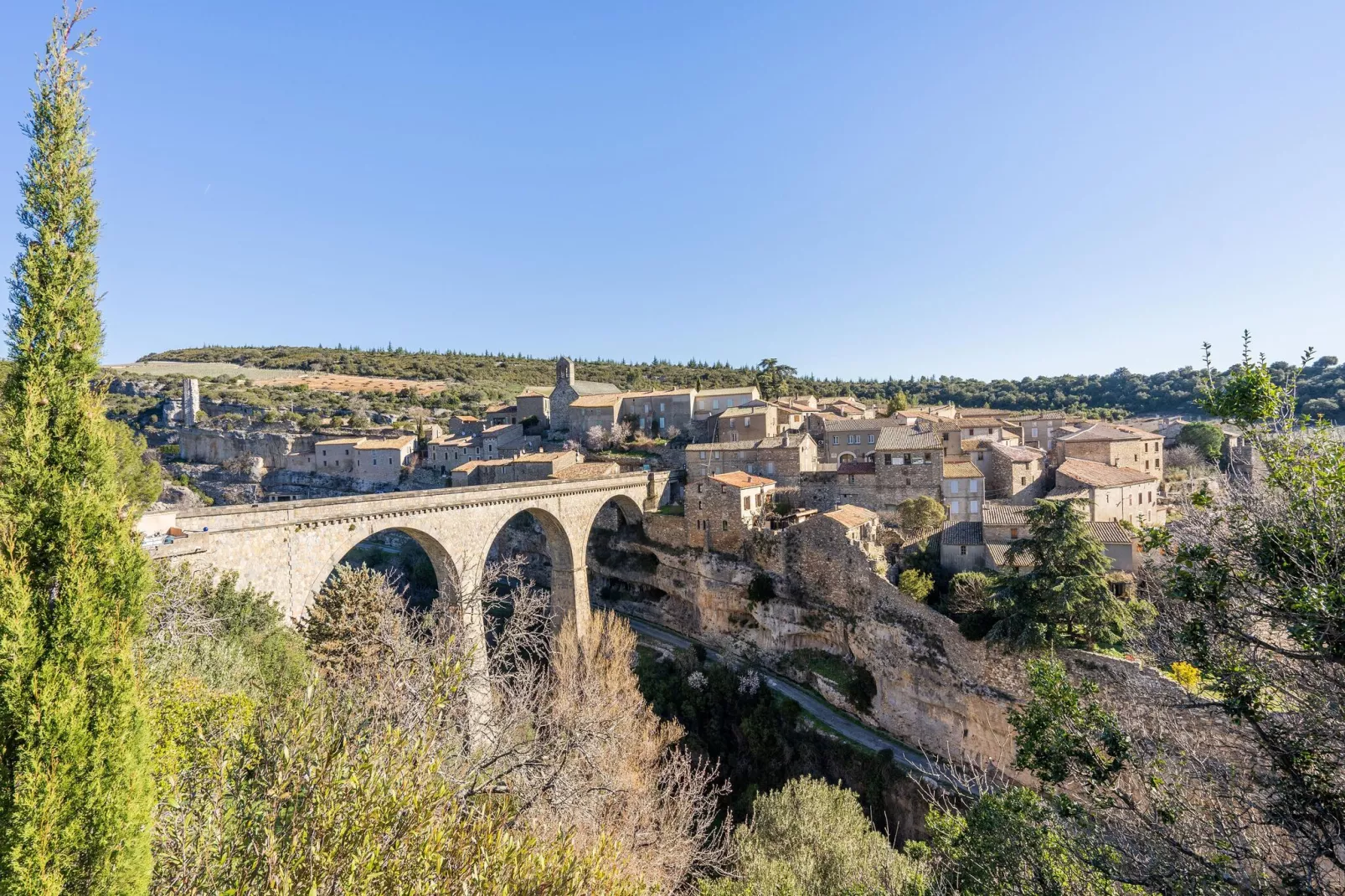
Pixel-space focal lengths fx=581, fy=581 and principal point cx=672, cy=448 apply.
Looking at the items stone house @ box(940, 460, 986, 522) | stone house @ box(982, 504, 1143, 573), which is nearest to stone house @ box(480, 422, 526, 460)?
stone house @ box(940, 460, 986, 522)

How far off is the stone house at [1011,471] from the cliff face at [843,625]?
33.5 feet

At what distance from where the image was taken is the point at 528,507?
80.5ft

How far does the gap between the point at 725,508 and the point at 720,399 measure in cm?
1863

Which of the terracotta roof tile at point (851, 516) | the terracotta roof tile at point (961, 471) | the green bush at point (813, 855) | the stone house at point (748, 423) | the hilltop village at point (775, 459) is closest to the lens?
the green bush at point (813, 855)

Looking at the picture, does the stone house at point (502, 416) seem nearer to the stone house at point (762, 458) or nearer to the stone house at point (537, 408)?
the stone house at point (537, 408)

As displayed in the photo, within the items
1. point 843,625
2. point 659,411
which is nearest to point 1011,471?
point 843,625

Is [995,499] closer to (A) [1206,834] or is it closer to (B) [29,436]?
(A) [1206,834]

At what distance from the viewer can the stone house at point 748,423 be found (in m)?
38.6

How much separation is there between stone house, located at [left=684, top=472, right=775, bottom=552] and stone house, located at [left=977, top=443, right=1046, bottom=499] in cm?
1071

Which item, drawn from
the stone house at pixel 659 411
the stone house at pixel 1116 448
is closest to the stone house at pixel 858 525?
the stone house at pixel 1116 448

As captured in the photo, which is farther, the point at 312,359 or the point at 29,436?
the point at 312,359

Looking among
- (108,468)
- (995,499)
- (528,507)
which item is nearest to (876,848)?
(108,468)

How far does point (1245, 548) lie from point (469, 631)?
51.2 ft

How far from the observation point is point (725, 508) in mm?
27562
